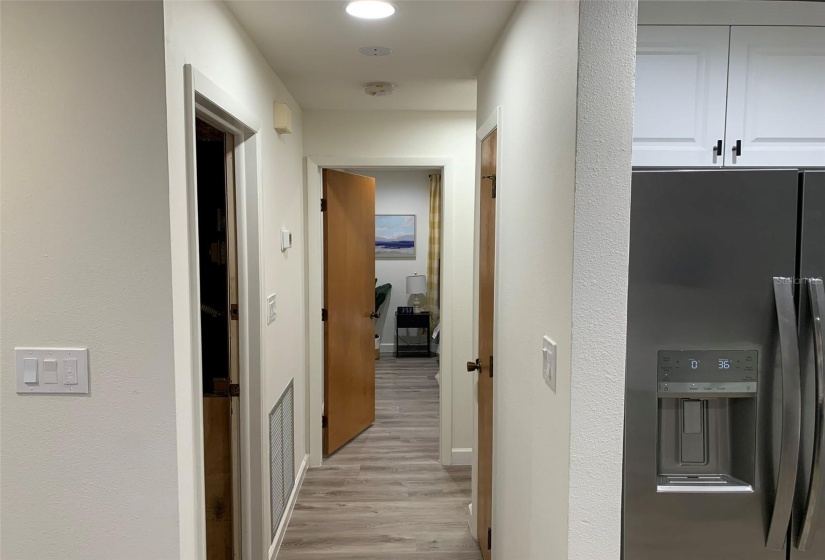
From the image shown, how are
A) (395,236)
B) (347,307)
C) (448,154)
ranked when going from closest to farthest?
(448,154) → (347,307) → (395,236)

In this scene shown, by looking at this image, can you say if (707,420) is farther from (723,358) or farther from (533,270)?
(533,270)

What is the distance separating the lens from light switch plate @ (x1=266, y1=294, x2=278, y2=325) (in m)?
2.58

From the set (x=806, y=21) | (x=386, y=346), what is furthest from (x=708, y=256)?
(x=386, y=346)

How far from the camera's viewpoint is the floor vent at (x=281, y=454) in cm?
276

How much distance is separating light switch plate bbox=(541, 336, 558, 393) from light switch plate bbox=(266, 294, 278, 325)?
1.42 metres

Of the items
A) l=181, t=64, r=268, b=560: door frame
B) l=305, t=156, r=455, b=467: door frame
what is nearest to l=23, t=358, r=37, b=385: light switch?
l=181, t=64, r=268, b=560: door frame

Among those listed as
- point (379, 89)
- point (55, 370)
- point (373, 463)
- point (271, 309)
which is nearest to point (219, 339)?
point (271, 309)

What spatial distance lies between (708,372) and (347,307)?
2898 millimetres

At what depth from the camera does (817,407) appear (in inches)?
60.0

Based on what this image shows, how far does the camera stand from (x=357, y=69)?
2.77 meters

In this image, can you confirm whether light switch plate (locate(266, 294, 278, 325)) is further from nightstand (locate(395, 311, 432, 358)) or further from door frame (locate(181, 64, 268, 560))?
nightstand (locate(395, 311, 432, 358))

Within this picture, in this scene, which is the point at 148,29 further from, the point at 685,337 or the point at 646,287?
the point at 685,337

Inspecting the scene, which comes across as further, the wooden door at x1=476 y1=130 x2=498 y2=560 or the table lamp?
the table lamp

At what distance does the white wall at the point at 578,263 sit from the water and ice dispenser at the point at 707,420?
0.27 metres
